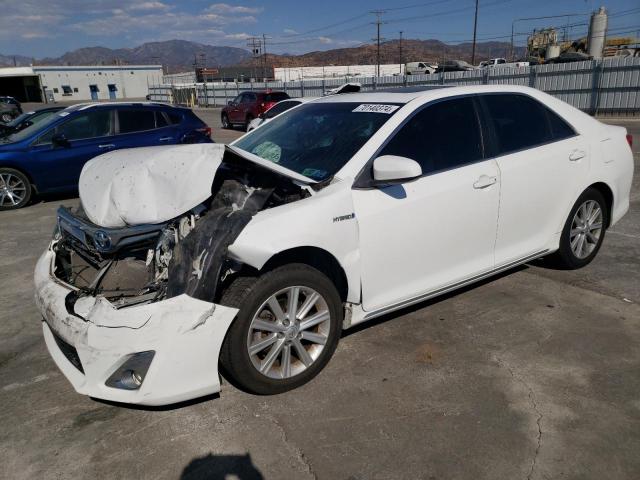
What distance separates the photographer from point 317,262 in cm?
321

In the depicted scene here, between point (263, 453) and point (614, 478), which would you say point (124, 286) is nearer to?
point (263, 453)

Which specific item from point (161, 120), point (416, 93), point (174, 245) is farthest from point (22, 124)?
point (416, 93)

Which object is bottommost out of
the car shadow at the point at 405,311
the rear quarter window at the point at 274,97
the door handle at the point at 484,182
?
the car shadow at the point at 405,311

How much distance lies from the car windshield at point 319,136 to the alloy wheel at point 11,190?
5.79m

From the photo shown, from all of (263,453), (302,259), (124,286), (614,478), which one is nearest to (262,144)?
(302,259)

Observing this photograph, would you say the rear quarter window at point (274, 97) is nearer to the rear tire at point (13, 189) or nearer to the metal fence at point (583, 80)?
the metal fence at point (583, 80)

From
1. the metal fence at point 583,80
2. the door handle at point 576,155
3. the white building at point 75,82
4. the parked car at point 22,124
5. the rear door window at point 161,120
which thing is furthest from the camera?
the white building at point 75,82

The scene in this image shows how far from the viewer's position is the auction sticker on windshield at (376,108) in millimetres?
3523

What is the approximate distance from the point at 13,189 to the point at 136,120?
2.32 m

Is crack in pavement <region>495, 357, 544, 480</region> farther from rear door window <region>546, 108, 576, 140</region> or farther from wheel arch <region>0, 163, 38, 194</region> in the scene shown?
wheel arch <region>0, 163, 38, 194</region>

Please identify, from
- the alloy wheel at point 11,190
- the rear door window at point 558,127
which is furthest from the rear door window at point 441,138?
the alloy wheel at point 11,190

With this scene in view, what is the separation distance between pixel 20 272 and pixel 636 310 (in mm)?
5867

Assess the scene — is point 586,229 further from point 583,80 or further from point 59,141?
point 583,80

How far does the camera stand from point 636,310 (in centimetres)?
401
